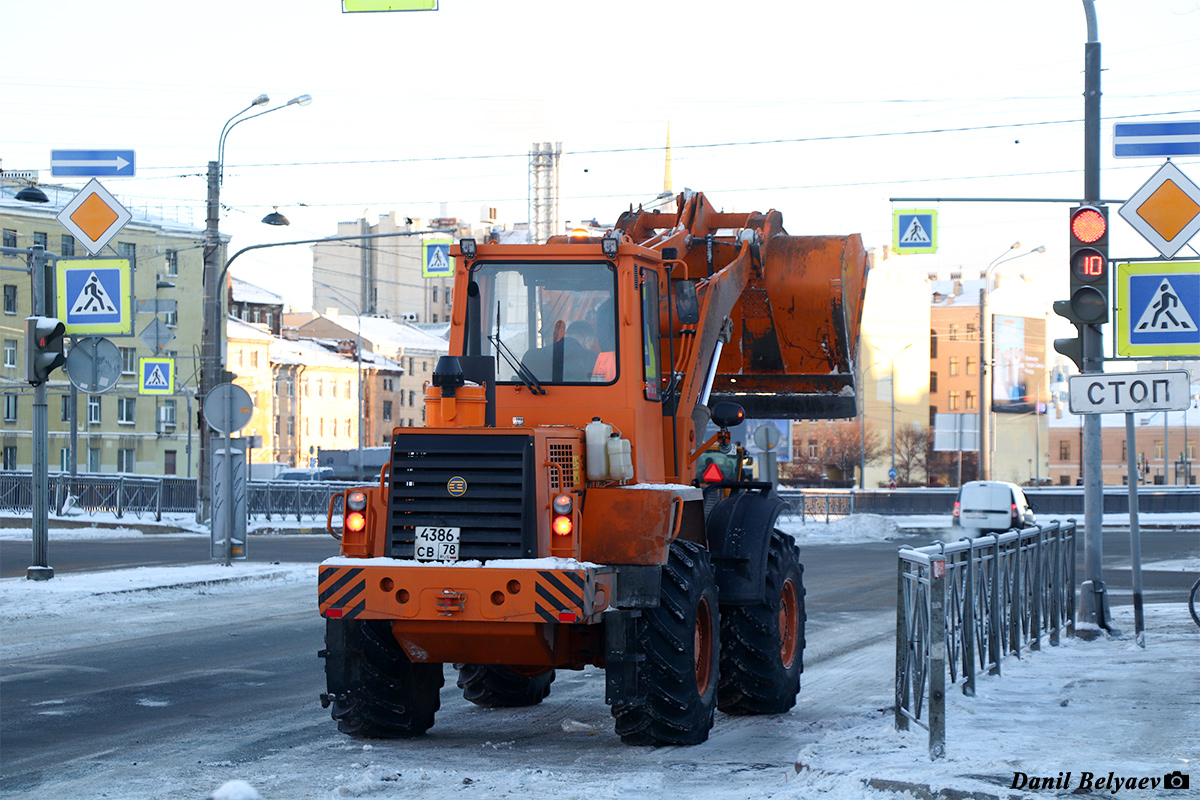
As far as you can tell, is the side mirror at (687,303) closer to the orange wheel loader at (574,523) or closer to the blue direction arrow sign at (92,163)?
the orange wheel loader at (574,523)

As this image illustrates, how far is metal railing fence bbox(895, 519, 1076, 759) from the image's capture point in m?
8.59

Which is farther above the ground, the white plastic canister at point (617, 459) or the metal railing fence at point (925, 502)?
the white plastic canister at point (617, 459)

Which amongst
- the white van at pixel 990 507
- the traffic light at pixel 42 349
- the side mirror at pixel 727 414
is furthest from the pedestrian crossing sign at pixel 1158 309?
the white van at pixel 990 507

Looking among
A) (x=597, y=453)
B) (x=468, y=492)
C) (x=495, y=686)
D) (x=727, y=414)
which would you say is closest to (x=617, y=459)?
(x=597, y=453)

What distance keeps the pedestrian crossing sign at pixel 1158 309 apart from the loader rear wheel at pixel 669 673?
6.86 metres

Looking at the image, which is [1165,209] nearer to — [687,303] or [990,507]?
[687,303]

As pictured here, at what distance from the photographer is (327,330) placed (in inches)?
4624

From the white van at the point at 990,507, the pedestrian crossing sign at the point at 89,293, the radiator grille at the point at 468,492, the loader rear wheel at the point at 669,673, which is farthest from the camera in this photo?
the white van at the point at 990,507

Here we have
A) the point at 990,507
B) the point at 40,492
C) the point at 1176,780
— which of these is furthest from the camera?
the point at 990,507

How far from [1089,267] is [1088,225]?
450 mm

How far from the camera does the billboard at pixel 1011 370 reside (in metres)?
103

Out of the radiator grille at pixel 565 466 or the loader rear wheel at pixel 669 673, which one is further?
the loader rear wheel at pixel 669 673

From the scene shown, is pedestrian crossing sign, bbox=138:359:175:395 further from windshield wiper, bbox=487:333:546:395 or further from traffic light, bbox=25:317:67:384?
windshield wiper, bbox=487:333:546:395

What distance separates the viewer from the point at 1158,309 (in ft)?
46.8
